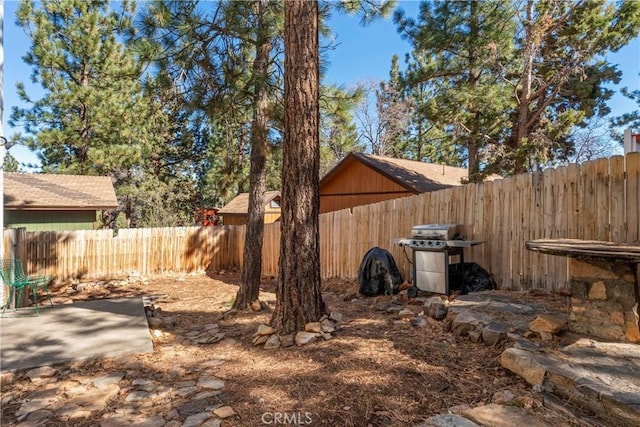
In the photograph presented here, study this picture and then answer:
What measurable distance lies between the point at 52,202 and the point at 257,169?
26.3ft

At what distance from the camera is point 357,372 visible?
2.49m

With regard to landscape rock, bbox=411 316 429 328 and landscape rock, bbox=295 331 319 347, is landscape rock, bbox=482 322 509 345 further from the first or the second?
landscape rock, bbox=295 331 319 347

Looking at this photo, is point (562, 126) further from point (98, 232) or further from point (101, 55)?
point (101, 55)

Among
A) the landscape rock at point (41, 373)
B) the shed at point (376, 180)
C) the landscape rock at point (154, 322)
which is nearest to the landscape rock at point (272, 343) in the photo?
the landscape rock at point (41, 373)

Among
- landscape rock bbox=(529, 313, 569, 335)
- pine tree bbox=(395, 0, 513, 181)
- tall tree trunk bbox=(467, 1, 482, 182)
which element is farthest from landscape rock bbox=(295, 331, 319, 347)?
tall tree trunk bbox=(467, 1, 482, 182)

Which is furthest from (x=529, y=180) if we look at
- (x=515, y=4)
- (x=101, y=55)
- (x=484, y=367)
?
(x=101, y=55)

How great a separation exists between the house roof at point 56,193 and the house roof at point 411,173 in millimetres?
7680

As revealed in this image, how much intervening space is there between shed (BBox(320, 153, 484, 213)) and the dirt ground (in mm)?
A: 7778

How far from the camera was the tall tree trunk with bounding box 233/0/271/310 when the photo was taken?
524cm

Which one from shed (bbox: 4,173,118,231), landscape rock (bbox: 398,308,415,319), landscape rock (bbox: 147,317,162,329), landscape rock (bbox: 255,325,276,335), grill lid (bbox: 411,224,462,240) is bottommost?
landscape rock (bbox: 147,317,162,329)

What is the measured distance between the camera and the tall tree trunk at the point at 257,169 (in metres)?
5.24

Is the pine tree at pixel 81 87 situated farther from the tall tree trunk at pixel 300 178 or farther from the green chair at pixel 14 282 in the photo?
the tall tree trunk at pixel 300 178

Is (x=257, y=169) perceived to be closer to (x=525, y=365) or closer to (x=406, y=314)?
(x=406, y=314)

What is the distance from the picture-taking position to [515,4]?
8086mm
